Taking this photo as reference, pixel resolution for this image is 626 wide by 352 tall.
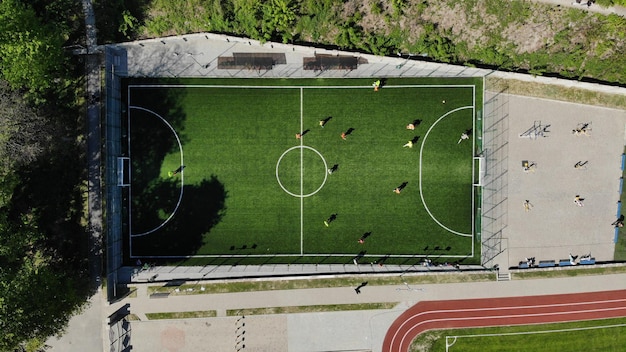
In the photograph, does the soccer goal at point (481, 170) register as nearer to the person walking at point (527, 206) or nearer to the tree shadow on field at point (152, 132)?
the person walking at point (527, 206)

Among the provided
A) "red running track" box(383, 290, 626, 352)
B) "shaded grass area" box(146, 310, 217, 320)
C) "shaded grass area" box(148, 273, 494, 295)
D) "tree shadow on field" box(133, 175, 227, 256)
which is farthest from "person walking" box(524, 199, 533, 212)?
"shaded grass area" box(146, 310, 217, 320)

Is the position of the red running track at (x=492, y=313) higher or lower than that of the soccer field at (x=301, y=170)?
lower

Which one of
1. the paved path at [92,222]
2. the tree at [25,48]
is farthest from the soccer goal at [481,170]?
the tree at [25,48]

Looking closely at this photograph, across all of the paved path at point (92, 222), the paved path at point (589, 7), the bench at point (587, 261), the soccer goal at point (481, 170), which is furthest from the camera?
the bench at point (587, 261)

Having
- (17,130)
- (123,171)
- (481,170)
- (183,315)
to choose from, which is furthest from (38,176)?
(481,170)

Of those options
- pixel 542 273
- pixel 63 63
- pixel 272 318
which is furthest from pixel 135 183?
pixel 542 273

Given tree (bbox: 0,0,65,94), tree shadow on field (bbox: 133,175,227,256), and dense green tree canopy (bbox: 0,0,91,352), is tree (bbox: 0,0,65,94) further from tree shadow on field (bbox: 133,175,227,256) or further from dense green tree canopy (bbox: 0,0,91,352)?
tree shadow on field (bbox: 133,175,227,256)
